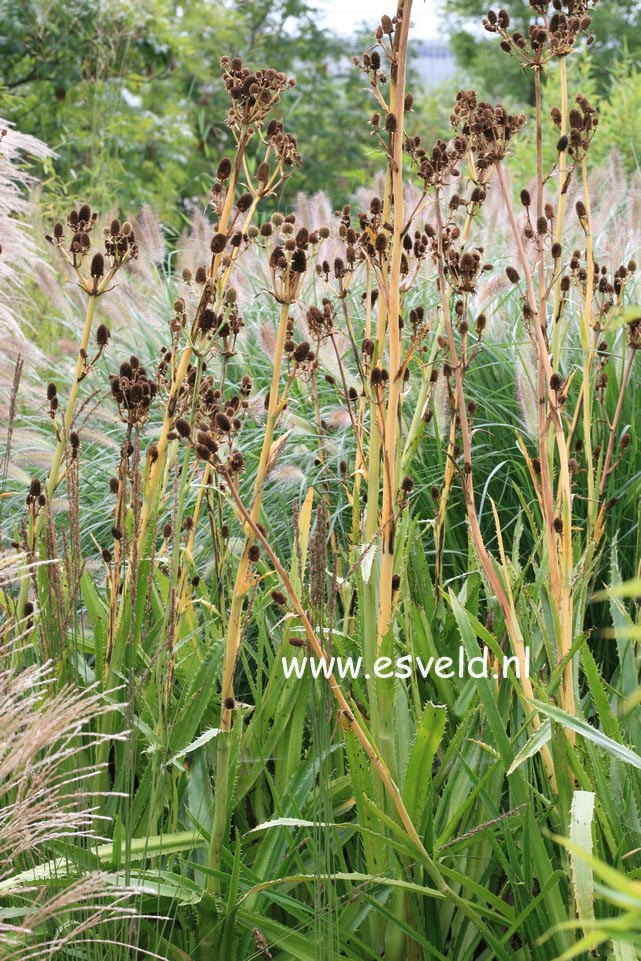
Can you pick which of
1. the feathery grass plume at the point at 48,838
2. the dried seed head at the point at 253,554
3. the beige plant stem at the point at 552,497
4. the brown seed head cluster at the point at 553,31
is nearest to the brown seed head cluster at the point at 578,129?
the brown seed head cluster at the point at 553,31

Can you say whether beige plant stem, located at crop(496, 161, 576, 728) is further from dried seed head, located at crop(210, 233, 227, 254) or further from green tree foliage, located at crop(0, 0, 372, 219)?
green tree foliage, located at crop(0, 0, 372, 219)

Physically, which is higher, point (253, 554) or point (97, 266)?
point (97, 266)

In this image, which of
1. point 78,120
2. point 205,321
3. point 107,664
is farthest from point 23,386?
point 78,120

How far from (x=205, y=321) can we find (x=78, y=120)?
826 centimetres

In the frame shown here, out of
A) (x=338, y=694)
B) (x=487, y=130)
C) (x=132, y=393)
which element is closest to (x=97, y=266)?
(x=132, y=393)

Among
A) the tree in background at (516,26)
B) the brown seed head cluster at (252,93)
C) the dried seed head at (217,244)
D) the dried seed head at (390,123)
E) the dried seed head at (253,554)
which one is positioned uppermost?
the tree in background at (516,26)

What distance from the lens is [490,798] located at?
5.24 ft

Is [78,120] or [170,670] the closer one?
[170,670]

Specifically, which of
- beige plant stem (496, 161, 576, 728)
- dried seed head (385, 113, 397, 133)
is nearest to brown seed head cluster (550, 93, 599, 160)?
beige plant stem (496, 161, 576, 728)

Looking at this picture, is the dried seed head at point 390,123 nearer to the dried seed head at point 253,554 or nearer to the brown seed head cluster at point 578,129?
the brown seed head cluster at point 578,129

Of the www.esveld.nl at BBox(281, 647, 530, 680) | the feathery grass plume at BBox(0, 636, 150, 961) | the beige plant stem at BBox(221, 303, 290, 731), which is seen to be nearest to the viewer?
the feathery grass plume at BBox(0, 636, 150, 961)

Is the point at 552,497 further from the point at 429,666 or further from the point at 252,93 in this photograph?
the point at 252,93

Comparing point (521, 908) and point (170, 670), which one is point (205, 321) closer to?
point (170, 670)

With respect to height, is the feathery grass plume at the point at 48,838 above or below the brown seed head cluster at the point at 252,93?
below
